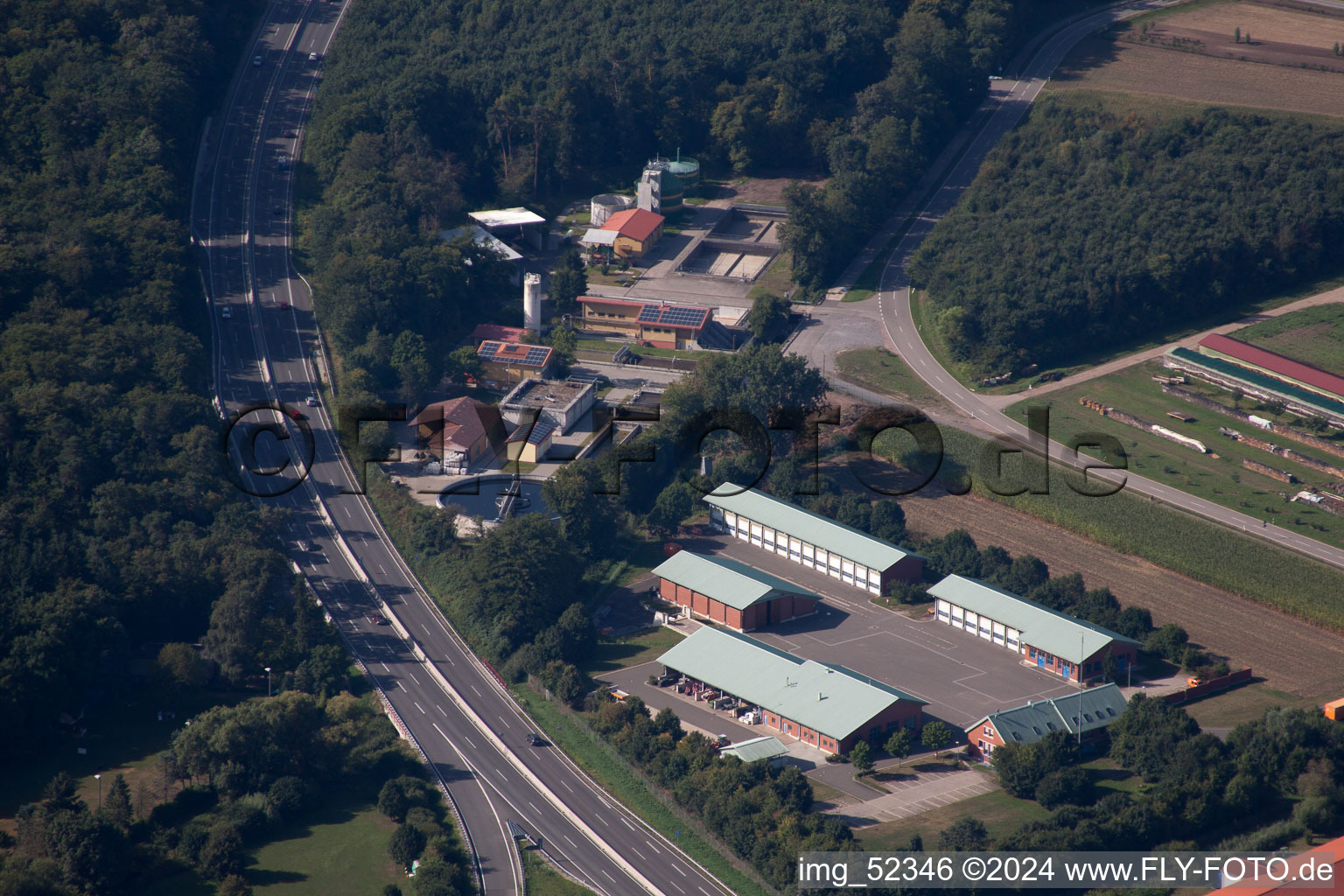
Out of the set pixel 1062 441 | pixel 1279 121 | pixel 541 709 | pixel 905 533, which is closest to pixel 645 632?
pixel 541 709

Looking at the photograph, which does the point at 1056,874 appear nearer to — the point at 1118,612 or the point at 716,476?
the point at 1118,612

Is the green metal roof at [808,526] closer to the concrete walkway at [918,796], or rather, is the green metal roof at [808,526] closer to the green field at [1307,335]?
the concrete walkway at [918,796]

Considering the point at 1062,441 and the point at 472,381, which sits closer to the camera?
the point at 1062,441

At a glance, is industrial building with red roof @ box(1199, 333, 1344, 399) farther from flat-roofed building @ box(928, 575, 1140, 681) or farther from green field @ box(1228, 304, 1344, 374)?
flat-roofed building @ box(928, 575, 1140, 681)

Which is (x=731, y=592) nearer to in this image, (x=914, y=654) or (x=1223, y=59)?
(x=914, y=654)

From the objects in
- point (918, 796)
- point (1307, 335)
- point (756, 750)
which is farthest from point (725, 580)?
point (1307, 335)

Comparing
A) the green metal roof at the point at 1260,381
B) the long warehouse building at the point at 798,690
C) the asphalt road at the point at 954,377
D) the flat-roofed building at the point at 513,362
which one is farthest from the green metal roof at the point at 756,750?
the green metal roof at the point at 1260,381
